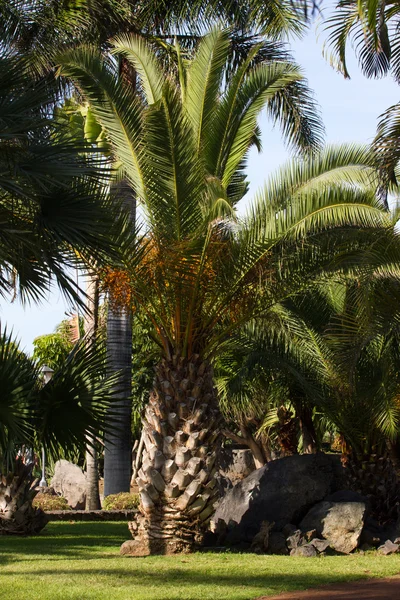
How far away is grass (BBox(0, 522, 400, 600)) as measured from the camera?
29.0ft

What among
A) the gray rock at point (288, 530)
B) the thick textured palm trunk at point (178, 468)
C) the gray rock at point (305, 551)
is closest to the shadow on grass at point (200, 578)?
the thick textured palm trunk at point (178, 468)

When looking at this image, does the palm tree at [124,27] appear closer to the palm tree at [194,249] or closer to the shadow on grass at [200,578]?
the palm tree at [194,249]

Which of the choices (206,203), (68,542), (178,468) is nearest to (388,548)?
(178,468)

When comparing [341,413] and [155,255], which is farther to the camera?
[341,413]

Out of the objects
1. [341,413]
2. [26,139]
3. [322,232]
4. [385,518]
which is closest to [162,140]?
[322,232]

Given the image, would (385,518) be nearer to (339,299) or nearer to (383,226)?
(339,299)

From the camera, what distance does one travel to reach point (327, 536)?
12820 mm

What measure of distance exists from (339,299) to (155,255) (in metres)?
5.38

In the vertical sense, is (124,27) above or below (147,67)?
above

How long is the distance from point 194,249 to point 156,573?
447 centimetres

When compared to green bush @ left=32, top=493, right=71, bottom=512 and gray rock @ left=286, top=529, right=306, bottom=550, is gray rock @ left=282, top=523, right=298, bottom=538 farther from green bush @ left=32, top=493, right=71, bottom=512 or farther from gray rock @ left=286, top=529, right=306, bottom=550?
green bush @ left=32, top=493, right=71, bottom=512

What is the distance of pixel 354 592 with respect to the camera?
8.87m

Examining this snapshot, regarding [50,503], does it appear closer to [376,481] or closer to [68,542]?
[68,542]

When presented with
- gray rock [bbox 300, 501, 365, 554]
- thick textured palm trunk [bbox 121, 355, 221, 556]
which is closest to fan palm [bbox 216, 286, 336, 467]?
thick textured palm trunk [bbox 121, 355, 221, 556]
